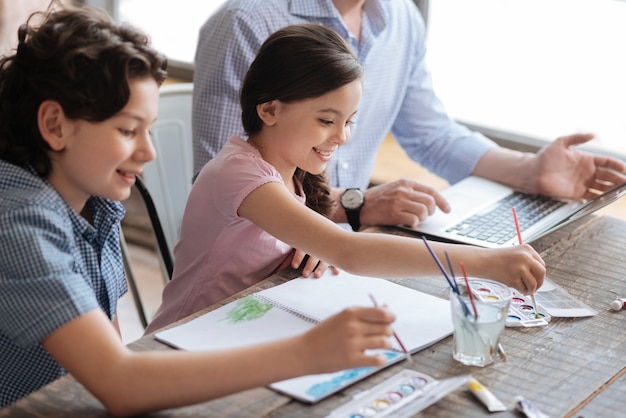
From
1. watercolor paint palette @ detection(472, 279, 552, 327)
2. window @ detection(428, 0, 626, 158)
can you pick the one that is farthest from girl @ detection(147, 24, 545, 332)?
window @ detection(428, 0, 626, 158)

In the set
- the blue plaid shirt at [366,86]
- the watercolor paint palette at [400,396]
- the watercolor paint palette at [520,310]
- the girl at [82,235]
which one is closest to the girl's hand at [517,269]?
the watercolor paint palette at [520,310]

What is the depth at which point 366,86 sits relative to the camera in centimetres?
Answer: 210

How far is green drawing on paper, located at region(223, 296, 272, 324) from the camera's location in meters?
1.25

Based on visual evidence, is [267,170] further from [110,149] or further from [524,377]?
[524,377]

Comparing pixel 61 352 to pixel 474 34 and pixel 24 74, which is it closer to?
pixel 24 74

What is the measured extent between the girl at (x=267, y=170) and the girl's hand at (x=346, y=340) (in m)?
0.33

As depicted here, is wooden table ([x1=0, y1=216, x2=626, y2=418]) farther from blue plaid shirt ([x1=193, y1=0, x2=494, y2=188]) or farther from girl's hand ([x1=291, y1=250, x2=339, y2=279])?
blue plaid shirt ([x1=193, y1=0, x2=494, y2=188])

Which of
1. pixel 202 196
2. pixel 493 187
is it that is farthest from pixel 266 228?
pixel 493 187

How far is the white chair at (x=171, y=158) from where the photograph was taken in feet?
7.14

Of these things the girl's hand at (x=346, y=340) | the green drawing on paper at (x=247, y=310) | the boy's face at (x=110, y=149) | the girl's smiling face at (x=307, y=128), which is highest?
the boy's face at (x=110, y=149)

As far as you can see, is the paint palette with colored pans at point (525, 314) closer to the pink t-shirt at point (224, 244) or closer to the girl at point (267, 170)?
the girl at point (267, 170)

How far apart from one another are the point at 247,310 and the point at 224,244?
0.79 ft

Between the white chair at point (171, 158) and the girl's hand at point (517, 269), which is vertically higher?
the girl's hand at point (517, 269)

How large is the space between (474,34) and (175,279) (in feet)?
5.09
